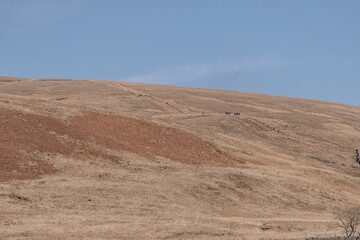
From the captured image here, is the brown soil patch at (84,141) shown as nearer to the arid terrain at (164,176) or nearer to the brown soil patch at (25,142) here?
the brown soil patch at (25,142)

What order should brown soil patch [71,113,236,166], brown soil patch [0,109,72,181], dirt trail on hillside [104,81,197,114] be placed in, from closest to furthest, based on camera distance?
1. brown soil patch [0,109,72,181]
2. brown soil patch [71,113,236,166]
3. dirt trail on hillside [104,81,197,114]

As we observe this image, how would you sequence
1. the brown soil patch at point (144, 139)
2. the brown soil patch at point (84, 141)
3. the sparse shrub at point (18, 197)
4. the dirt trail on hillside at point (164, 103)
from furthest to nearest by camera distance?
the dirt trail on hillside at point (164, 103)
the brown soil patch at point (144, 139)
the brown soil patch at point (84, 141)
the sparse shrub at point (18, 197)

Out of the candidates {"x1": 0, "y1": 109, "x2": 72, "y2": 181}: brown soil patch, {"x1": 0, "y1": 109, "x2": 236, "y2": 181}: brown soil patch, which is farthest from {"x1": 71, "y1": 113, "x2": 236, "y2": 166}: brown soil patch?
{"x1": 0, "y1": 109, "x2": 72, "y2": 181}: brown soil patch

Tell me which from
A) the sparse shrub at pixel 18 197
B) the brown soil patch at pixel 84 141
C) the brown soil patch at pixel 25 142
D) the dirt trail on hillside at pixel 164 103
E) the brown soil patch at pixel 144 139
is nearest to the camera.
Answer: the sparse shrub at pixel 18 197

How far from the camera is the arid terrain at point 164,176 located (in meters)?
30.2

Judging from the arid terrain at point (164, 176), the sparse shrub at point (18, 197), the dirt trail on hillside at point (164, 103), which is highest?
the dirt trail on hillside at point (164, 103)

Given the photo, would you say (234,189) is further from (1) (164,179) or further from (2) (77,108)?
(2) (77,108)

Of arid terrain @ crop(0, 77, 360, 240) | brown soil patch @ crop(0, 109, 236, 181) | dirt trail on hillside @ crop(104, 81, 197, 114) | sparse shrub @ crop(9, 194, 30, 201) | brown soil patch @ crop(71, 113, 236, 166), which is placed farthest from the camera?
dirt trail on hillside @ crop(104, 81, 197, 114)

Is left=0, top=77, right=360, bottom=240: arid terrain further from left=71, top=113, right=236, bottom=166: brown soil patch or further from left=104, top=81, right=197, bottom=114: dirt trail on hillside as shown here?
left=104, top=81, right=197, bottom=114: dirt trail on hillside

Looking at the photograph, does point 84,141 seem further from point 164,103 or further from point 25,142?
point 164,103

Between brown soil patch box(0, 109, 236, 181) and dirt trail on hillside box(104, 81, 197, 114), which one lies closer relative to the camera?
brown soil patch box(0, 109, 236, 181)

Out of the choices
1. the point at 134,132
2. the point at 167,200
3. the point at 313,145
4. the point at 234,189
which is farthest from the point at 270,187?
the point at 313,145

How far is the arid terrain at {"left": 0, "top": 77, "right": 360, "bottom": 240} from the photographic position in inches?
1188

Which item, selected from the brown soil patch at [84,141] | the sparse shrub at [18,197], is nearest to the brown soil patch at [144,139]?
the brown soil patch at [84,141]
